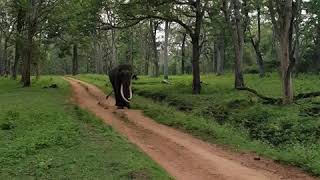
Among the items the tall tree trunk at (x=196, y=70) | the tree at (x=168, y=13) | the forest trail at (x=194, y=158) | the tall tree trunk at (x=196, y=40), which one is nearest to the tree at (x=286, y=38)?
the forest trail at (x=194, y=158)

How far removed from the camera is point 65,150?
13695 mm

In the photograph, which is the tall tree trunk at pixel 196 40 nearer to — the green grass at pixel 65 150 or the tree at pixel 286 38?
the tree at pixel 286 38

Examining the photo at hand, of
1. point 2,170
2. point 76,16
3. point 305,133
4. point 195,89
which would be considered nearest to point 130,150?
point 2,170

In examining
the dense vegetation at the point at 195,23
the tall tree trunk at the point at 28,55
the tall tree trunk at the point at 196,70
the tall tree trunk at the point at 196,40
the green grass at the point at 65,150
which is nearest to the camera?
the green grass at the point at 65,150

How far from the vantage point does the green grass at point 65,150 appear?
36.2ft

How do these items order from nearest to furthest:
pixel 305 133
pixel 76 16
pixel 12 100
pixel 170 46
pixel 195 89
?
pixel 305 133, pixel 12 100, pixel 195 89, pixel 76 16, pixel 170 46

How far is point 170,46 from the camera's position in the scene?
99.8m

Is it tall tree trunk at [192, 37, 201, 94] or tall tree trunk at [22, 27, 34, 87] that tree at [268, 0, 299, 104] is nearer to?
tall tree trunk at [192, 37, 201, 94]

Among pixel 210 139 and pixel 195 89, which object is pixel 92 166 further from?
pixel 195 89

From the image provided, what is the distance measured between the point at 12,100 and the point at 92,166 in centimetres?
1810

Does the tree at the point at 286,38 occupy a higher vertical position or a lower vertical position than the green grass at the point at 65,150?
higher

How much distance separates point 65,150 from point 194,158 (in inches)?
143

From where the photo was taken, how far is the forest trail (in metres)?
11.7

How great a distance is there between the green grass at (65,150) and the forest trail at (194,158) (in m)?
0.70
